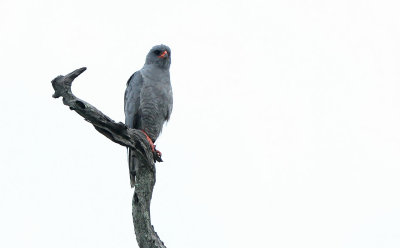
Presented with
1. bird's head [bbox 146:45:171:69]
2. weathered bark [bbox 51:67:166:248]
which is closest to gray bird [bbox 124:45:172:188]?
bird's head [bbox 146:45:171:69]

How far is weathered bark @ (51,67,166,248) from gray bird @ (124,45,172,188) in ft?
7.17

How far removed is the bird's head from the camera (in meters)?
10.7

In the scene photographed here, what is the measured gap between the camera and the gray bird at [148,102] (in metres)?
9.96

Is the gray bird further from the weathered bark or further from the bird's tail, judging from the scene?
the weathered bark

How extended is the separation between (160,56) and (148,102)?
3.93ft

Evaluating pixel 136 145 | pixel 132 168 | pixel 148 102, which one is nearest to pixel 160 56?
pixel 148 102

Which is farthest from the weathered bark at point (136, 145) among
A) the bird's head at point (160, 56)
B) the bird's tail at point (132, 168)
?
the bird's head at point (160, 56)

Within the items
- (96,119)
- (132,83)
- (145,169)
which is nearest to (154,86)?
(132,83)

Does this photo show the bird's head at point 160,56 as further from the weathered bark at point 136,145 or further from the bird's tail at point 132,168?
the weathered bark at point 136,145

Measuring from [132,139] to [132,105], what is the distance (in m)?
2.99

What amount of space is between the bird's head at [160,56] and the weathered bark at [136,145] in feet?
11.3

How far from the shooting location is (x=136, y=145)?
7312 mm

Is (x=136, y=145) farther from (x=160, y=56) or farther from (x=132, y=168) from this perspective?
(x=160, y=56)

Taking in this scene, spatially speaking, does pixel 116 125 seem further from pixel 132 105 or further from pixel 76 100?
pixel 132 105
